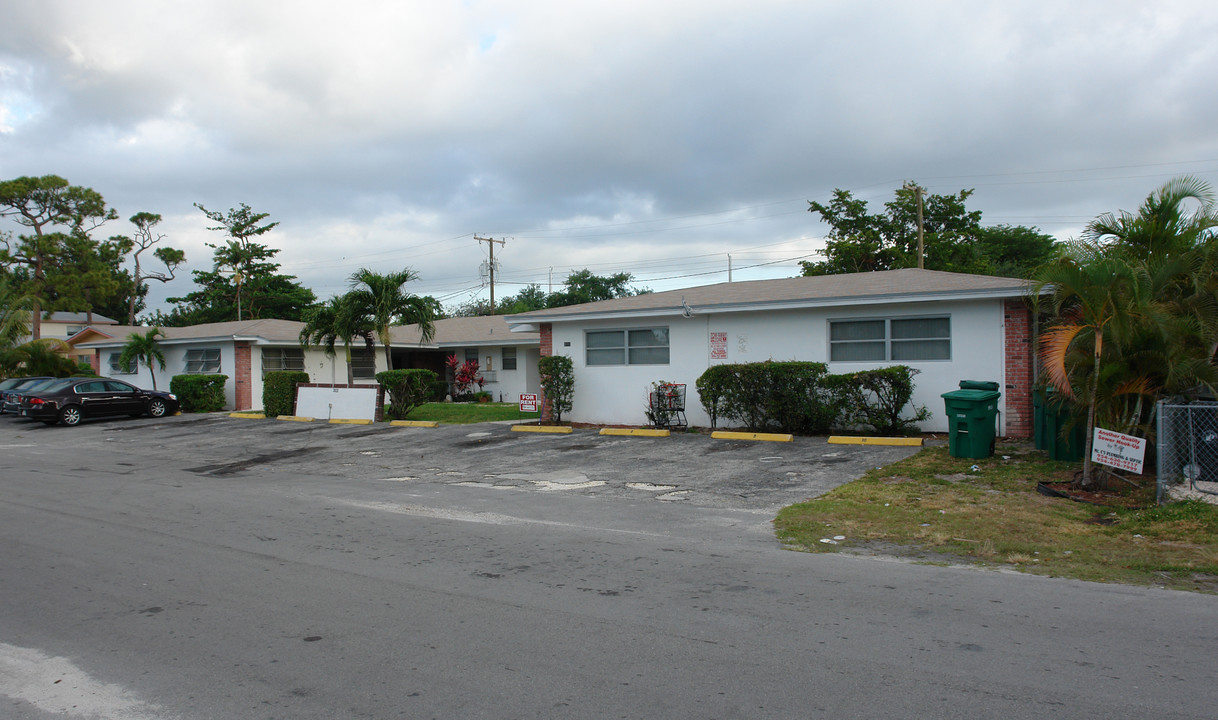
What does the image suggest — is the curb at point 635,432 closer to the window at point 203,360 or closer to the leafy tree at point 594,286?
the window at point 203,360

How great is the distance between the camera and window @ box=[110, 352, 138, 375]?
31.0 metres

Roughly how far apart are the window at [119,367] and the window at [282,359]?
6305mm

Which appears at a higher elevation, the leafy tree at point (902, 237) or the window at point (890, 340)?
the leafy tree at point (902, 237)

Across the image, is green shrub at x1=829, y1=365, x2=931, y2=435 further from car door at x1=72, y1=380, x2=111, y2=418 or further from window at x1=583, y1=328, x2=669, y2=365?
car door at x1=72, y1=380, x2=111, y2=418

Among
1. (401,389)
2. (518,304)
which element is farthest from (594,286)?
(401,389)

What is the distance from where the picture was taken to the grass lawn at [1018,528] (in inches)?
273

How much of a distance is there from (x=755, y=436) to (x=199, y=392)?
20.5 m

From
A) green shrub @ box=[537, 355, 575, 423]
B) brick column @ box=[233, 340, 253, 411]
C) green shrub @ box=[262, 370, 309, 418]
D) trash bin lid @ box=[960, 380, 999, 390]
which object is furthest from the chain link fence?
brick column @ box=[233, 340, 253, 411]

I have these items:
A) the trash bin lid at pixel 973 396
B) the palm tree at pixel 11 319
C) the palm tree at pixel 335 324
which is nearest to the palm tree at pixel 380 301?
the palm tree at pixel 335 324

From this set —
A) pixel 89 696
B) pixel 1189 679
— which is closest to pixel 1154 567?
pixel 1189 679

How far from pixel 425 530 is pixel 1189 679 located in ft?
22.4

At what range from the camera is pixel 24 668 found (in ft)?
15.5

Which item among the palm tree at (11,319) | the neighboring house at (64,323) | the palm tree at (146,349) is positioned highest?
the neighboring house at (64,323)

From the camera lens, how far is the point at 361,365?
1216 inches
